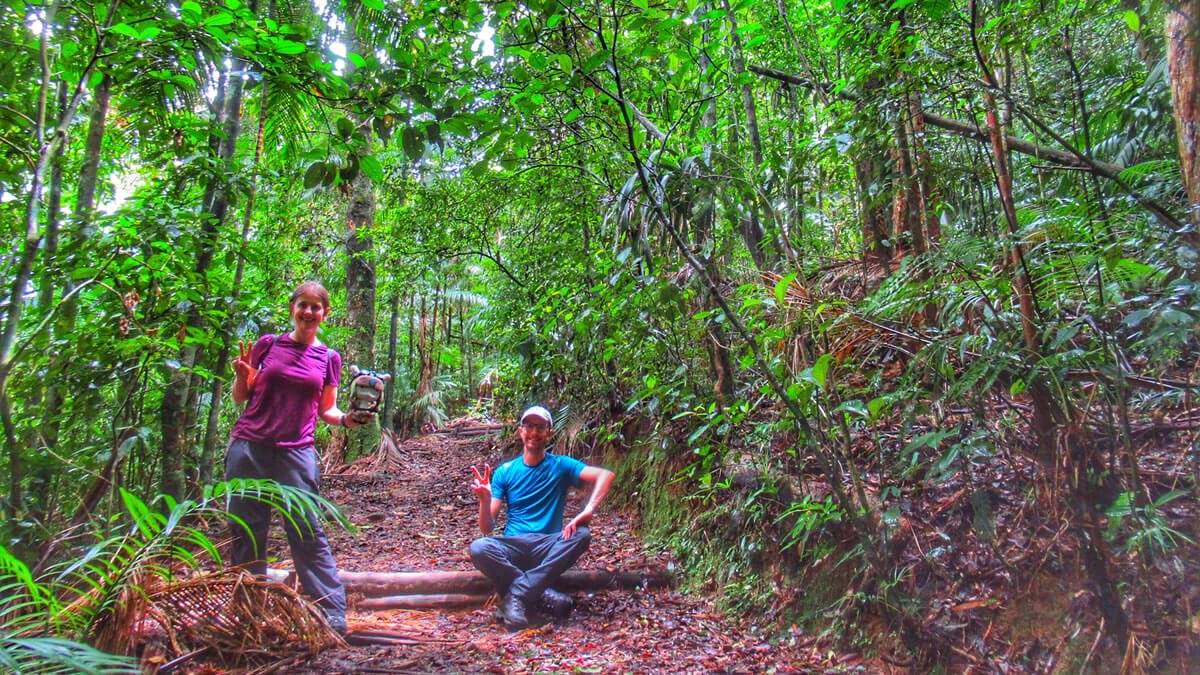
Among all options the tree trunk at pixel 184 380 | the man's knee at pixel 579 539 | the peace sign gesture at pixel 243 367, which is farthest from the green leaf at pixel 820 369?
the tree trunk at pixel 184 380

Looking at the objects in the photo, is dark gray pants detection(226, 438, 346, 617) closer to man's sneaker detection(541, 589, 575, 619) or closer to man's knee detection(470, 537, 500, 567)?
man's knee detection(470, 537, 500, 567)

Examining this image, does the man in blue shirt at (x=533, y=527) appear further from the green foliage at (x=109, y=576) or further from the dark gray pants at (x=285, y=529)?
the green foliage at (x=109, y=576)

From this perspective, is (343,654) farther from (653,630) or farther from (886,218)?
(886,218)

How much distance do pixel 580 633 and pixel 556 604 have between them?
240 mm

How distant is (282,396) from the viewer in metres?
3.31

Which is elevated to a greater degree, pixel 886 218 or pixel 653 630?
pixel 886 218

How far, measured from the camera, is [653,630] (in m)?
3.37

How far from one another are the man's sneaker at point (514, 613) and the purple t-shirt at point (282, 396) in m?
1.41

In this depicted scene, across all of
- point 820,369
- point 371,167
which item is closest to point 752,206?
point 820,369

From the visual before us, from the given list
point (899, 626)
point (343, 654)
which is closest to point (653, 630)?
point (899, 626)

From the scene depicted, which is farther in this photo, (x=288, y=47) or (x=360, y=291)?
(x=360, y=291)

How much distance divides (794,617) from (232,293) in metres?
3.70

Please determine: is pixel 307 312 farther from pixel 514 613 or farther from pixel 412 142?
pixel 514 613

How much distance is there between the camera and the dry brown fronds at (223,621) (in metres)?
2.46
